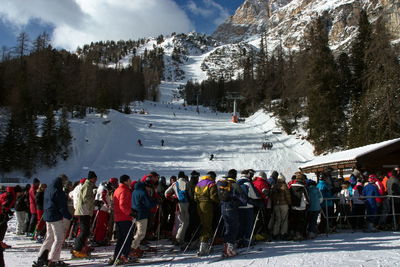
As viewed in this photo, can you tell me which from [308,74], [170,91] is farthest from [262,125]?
[170,91]

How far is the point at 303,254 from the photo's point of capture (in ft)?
21.7

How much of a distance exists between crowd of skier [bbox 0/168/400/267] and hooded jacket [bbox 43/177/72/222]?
0.02m

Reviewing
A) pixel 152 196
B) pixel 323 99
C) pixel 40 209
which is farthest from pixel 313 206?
pixel 323 99

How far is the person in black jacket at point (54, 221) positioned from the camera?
6428mm

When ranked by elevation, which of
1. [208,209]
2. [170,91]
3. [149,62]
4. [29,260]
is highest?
[149,62]

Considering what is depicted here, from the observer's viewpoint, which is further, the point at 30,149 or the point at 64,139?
the point at 64,139

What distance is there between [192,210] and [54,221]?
308 centimetres

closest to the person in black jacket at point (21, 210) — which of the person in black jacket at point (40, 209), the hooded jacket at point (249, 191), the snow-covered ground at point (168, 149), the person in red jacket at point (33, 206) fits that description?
the person in red jacket at point (33, 206)

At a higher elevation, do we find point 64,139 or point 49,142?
point 64,139

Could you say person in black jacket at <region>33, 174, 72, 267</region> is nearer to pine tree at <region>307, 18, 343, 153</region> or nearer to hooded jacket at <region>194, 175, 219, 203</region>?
hooded jacket at <region>194, 175, 219, 203</region>

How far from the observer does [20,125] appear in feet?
101

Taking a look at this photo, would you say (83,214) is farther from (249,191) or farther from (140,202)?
(249,191)

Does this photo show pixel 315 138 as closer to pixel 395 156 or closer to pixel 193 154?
pixel 193 154

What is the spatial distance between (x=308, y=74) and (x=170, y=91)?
120904mm
